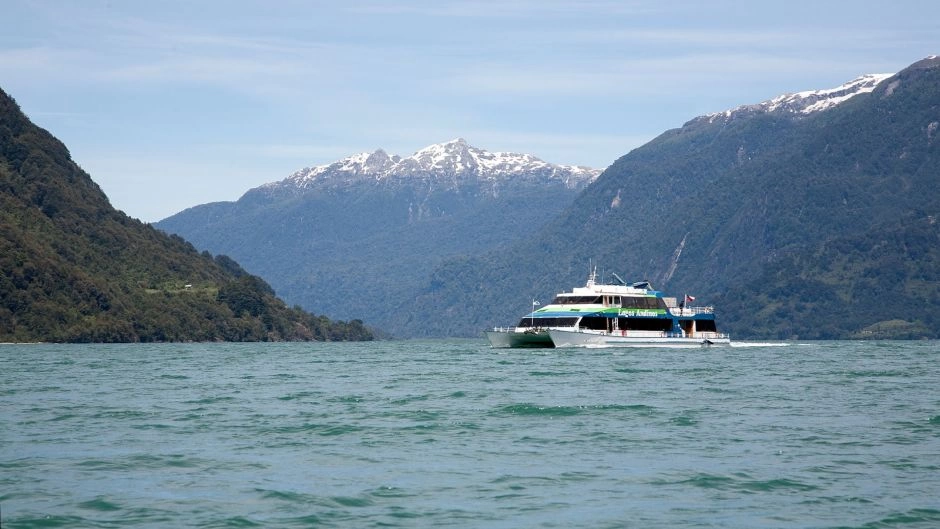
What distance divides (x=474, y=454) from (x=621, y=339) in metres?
98.4

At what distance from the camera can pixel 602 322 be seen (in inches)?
5615

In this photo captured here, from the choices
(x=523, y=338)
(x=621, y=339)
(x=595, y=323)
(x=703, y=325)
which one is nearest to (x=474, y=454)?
(x=523, y=338)

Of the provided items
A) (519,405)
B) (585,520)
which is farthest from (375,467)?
(519,405)

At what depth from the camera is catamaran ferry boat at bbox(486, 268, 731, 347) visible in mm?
140000

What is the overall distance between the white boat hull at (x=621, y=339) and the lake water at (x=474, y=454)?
2258 inches

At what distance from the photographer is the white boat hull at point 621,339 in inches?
5482

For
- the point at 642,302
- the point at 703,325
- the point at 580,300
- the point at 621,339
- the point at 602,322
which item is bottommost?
the point at 621,339

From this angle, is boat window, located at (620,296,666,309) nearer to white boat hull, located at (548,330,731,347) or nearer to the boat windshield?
white boat hull, located at (548,330,731,347)

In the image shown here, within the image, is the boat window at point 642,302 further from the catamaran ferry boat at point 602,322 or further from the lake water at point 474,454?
the lake water at point 474,454

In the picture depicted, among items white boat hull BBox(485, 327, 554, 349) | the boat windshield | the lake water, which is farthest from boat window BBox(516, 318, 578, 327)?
the lake water

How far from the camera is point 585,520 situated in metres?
33.3

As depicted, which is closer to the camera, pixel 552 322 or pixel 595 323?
Answer: pixel 552 322

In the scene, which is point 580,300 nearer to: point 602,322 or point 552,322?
point 602,322

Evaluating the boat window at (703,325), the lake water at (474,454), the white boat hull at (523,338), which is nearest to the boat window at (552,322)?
the white boat hull at (523,338)
